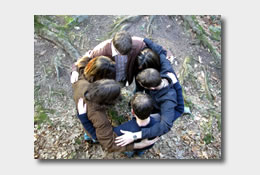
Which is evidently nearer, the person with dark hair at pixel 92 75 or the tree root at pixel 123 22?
the person with dark hair at pixel 92 75

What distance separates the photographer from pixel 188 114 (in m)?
3.94

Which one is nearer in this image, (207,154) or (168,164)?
(168,164)

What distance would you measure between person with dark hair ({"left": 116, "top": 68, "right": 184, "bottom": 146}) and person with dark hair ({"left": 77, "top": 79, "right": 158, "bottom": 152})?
0.12m

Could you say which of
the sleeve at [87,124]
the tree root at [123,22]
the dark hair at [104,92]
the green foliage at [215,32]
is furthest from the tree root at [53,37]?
the green foliage at [215,32]

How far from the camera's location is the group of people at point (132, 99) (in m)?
2.28

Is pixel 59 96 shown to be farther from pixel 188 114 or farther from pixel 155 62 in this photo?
pixel 188 114

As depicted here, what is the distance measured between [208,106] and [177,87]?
157 centimetres

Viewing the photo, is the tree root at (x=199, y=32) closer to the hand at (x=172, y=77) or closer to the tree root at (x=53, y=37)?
the hand at (x=172, y=77)

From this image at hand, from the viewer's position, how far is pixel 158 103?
266 centimetres

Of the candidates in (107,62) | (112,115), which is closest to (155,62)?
(107,62)

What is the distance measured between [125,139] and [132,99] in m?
0.47

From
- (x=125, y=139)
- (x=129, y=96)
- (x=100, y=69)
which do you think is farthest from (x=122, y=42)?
(x=129, y=96)

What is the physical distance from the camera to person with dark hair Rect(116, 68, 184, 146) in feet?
8.07

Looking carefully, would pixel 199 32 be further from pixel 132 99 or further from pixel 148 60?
pixel 132 99
